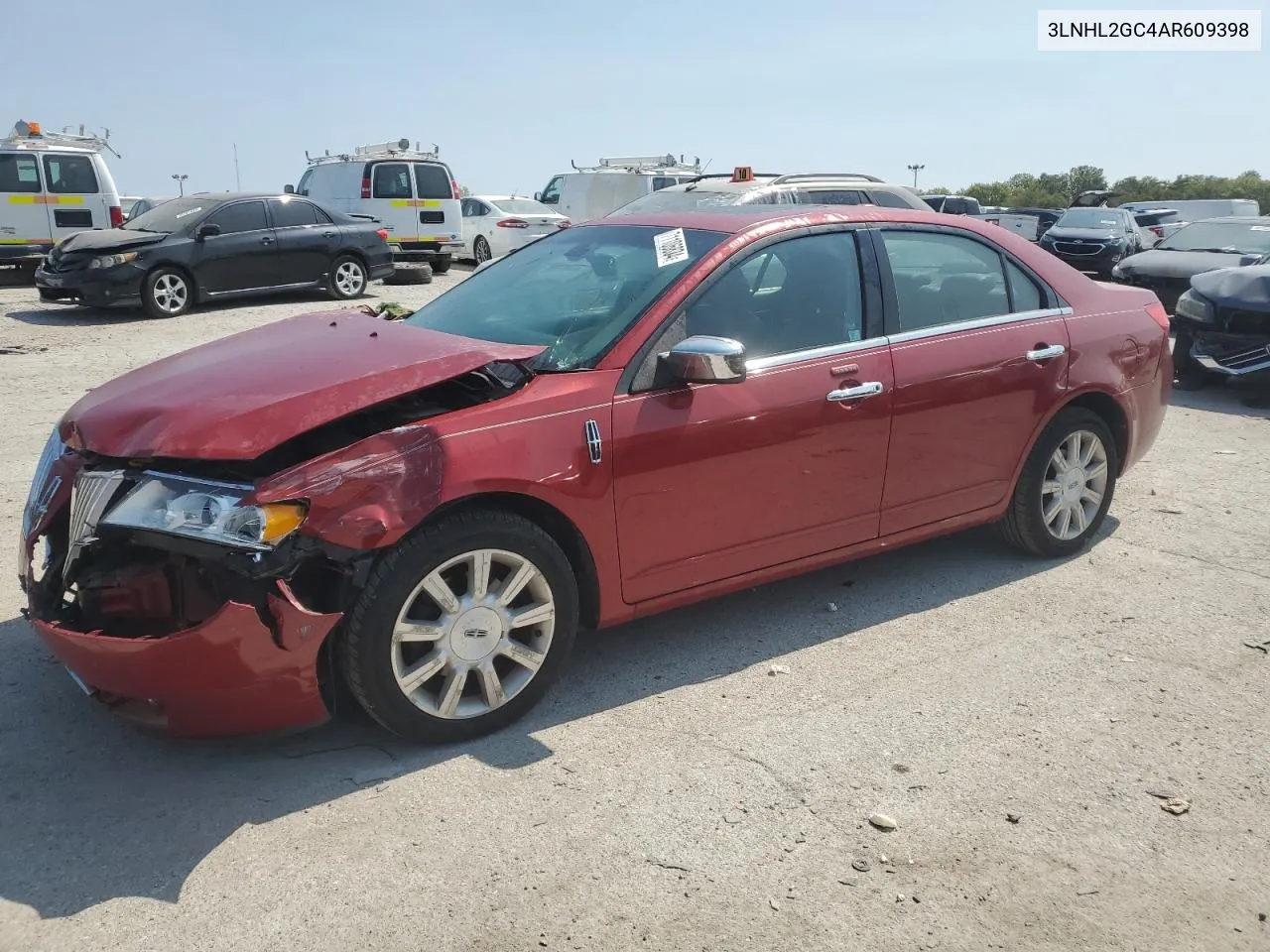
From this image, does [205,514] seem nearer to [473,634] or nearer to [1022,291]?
[473,634]

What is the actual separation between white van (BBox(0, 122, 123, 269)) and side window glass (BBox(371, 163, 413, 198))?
162 inches

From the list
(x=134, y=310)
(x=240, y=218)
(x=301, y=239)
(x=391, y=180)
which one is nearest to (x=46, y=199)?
(x=134, y=310)

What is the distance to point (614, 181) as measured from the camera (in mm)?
21594

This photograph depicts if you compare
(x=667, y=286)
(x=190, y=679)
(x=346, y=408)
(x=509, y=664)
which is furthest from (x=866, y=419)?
(x=190, y=679)

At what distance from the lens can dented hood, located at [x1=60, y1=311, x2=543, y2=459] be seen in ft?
10.5

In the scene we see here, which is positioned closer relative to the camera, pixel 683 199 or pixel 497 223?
pixel 683 199

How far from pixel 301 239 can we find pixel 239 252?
3.16 ft

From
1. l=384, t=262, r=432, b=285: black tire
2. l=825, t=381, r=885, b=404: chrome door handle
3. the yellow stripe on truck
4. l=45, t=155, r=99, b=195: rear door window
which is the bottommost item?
l=384, t=262, r=432, b=285: black tire

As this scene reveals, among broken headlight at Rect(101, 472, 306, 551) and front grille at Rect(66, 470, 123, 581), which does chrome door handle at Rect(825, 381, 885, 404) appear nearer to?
broken headlight at Rect(101, 472, 306, 551)

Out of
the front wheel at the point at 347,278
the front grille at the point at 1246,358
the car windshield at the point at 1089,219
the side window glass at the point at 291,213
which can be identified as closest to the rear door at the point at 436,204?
the front wheel at the point at 347,278

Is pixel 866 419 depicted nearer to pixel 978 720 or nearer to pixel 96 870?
pixel 978 720

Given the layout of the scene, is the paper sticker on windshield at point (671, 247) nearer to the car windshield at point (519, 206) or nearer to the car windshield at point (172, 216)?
the car windshield at point (172, 216)

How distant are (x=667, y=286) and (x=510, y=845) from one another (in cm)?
204

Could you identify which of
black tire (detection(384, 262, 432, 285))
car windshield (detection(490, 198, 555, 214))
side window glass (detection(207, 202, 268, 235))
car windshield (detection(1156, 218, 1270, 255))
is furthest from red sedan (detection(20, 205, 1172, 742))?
car windshield (detection(490, 198, 555, 214))
